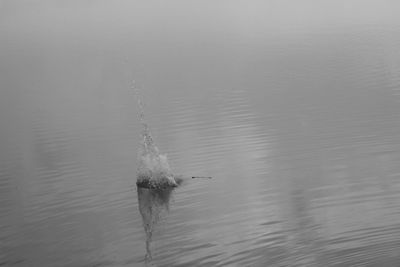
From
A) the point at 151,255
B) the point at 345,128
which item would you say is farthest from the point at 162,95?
the point at 151,255

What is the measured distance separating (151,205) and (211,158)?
7.06 meters

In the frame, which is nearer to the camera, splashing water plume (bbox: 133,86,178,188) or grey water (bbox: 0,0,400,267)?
grey water (bbox: 0,0,400,267)

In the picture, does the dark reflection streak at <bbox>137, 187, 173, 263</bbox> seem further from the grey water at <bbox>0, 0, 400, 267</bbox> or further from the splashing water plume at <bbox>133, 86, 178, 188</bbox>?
the splashing water plume at <bbox>133, 86, 178, 188</bbox>

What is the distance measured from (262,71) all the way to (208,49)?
23474 mm

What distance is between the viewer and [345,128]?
40.5 m

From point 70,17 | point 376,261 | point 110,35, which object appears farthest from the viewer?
point 70,17

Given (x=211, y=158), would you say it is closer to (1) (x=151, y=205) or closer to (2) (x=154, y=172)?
(2) (x=154, y=172)

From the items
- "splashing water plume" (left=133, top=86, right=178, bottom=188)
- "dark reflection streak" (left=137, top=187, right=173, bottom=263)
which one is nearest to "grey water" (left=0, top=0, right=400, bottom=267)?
"dark reflection streak" (left=137, top=187, right=173, bottom=263)

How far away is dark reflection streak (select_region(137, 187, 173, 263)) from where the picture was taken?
2721 cm

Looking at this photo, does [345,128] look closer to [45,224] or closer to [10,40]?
[45,224]

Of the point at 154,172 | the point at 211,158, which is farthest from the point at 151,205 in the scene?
the point at 211,158

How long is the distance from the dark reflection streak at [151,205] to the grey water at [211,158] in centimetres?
8

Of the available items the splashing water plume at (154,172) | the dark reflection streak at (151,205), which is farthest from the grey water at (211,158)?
the splashing water plume at (154,172)

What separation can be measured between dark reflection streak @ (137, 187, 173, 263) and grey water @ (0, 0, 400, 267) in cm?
8
